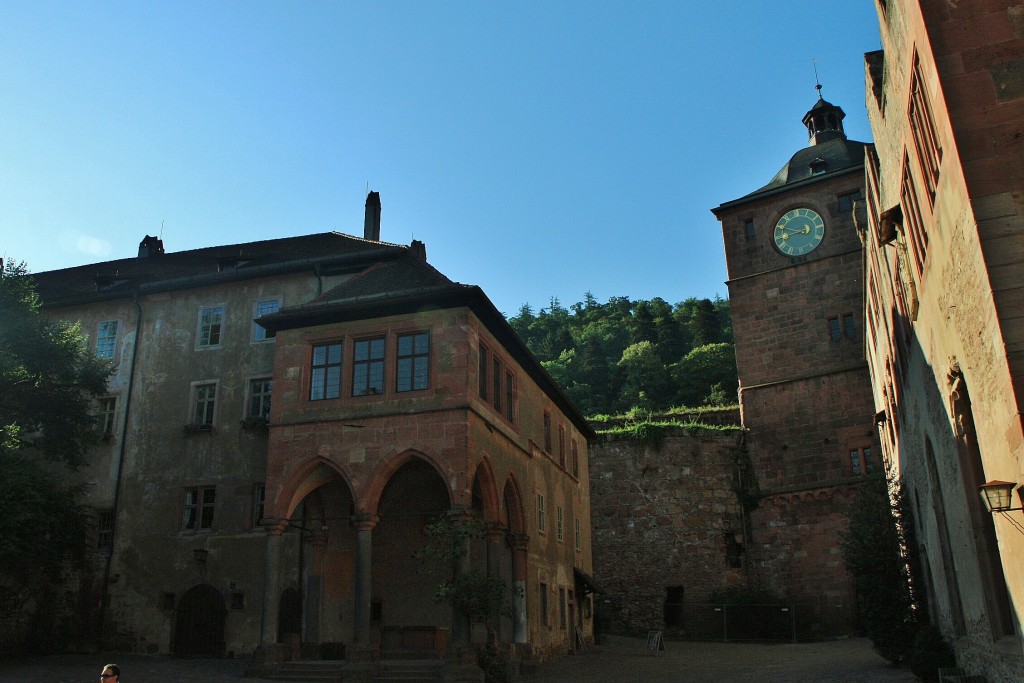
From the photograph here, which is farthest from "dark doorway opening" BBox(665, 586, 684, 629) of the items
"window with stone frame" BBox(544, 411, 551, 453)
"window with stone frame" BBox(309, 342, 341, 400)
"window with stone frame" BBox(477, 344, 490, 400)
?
"window with stone frame" BBox(309, 342, 341, 400)

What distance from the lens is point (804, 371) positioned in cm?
3534

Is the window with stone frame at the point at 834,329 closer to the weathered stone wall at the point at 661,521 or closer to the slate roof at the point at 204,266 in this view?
the weathered stone wall at the point at 661,521

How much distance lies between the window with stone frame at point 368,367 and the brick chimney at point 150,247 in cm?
1392

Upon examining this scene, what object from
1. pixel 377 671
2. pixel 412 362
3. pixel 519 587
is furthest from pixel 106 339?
pixel 377 671

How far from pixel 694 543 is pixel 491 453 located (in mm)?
17854

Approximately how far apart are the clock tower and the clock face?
0.05 m

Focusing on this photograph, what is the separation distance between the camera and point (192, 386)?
24297 mm

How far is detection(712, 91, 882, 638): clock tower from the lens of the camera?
1298 inches

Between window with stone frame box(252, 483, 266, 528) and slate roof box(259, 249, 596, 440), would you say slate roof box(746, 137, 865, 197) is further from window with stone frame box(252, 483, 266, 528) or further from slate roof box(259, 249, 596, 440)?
window with stone frame box(252, 483, 266, 528)

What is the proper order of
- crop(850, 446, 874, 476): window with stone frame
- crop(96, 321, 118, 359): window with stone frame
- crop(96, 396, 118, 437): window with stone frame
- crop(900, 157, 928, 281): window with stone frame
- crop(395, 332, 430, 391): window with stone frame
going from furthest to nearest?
crop(850, 446, 874, 476): window with stone frame, crop(96, 321, 118, 359): window with stone frame, crop(96, 396, 118, 437): window with stone frame, crop(395, 332, 430, 391): window with stone frame, crop(900, 157, 928, 281): window with stone frame

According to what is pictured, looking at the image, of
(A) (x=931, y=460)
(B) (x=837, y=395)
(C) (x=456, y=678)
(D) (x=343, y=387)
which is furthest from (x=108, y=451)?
(B) (x=837, y=395)

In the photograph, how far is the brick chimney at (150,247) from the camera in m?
30.5

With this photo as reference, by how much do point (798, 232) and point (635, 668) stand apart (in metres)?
22.8

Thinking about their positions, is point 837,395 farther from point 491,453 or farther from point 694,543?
point 491,453
